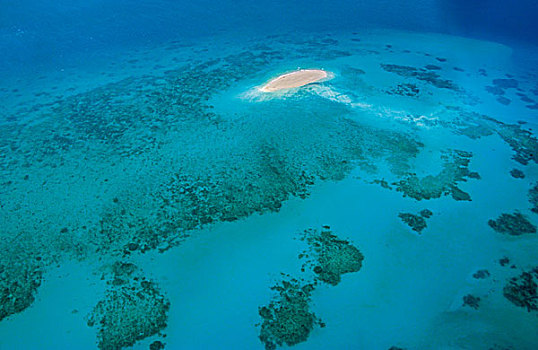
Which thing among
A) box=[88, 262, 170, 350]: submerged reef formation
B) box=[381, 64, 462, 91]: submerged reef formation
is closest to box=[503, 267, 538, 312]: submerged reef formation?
box=[88, 262, 170, 350]: submerged reef formation

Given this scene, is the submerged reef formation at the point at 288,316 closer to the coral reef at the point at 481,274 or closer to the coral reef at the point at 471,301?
the coral reef at the point at 471,301

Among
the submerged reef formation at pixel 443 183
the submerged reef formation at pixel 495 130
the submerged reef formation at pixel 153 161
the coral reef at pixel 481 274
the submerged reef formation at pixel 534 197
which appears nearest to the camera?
the coral reef at pixel 481 274

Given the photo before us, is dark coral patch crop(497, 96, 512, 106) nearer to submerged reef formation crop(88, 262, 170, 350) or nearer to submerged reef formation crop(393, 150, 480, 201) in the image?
submerged reef formation crop(393, 150, 480, 201)

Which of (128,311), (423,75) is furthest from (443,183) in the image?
(128,311)

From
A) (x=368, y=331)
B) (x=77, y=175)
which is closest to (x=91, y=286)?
(x=77, y=175)

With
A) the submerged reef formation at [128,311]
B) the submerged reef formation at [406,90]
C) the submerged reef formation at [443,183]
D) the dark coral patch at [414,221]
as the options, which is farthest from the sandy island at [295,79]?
the submerged reef formation at [128,311]

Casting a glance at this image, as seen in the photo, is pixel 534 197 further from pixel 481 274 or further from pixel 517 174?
pixel 481 274
